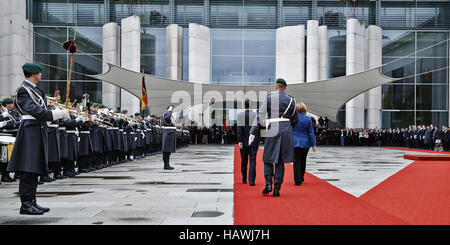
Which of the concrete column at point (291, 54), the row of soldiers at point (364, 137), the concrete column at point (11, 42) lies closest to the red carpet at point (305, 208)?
the concrete column at point (11, 42)

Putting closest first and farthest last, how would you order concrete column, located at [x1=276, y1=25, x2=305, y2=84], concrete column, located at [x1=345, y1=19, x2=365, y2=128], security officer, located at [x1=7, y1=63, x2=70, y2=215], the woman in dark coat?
security officer, located at [x1=7, y1=63, x2=70, y2=215]
the woman in dark coat
concrete column, located at [x1=345, y1=19, x2=365, y2=128]
concrete column, located at [x1=276, y1=25, x2=305, y2=84]

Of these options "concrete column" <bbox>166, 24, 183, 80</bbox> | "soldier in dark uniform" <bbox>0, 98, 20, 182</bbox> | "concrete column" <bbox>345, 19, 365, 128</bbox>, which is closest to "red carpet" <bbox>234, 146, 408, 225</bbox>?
"soldier in dark uniform" <bbox>0, 98, 20, 182</bbox>

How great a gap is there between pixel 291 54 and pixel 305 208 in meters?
29.8

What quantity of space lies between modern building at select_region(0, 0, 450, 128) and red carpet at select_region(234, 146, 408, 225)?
89.4 ft

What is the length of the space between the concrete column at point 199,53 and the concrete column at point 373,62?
12.5m

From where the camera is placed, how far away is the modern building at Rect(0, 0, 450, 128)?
34094mm

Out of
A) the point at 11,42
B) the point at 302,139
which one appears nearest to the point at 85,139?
the point at 302,139

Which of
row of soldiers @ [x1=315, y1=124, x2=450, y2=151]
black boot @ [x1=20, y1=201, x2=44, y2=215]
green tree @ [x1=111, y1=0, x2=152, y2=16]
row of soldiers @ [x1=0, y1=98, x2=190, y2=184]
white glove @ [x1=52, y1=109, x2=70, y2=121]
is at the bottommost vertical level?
row of soldiers @ [x1=315, y1=124, x2=450, y2=151]

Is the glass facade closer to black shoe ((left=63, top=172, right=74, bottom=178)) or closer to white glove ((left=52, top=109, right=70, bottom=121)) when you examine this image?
black shoe ((left=63, top=172, right=74, bottom=178))

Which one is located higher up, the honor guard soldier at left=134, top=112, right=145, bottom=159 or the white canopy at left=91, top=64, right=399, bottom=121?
the white canopy at left=91, top=64, right=399, bottom=121

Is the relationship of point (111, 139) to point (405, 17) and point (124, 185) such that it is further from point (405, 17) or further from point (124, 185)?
point (405, 17)

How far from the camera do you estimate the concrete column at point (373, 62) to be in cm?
3553

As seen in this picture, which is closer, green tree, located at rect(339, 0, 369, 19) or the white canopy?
the white canopy

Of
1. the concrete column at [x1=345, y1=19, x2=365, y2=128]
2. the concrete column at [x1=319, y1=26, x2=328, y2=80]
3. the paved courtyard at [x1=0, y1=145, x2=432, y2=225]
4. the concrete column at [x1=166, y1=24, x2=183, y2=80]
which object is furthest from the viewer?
the concrete column at [x1=319, y1=26, x2=328, y2=80]
